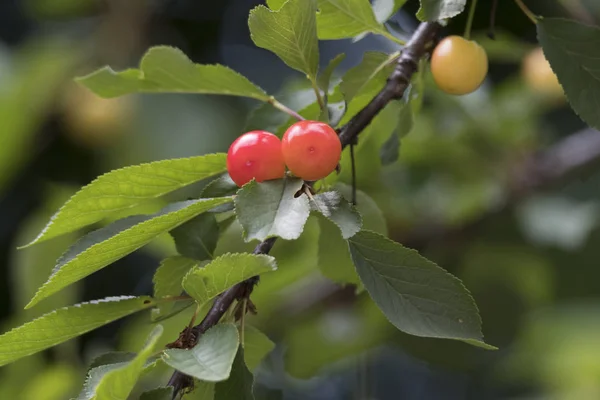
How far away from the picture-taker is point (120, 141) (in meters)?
2.23

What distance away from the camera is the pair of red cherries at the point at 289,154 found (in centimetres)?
70

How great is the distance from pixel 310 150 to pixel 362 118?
0.13 meters

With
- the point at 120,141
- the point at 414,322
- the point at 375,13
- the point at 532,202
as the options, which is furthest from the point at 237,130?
the point at 414,322

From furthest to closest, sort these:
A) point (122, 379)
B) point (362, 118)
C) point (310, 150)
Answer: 1. point (362, 118)
2. point (310, 150)
3. point (122, 379)

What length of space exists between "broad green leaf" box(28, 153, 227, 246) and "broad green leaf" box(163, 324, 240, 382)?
0.18m

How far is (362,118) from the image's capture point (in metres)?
0.81

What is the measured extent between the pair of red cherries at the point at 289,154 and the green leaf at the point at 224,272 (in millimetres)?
96

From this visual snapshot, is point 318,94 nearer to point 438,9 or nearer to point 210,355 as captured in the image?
point 438,9

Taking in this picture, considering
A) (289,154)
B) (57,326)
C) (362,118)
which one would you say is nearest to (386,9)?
(362,118)

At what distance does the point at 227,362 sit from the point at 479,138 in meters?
1.47

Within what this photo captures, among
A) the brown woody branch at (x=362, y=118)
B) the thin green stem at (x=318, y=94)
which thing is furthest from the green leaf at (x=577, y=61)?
the thin green stem at (x=318, y=94)

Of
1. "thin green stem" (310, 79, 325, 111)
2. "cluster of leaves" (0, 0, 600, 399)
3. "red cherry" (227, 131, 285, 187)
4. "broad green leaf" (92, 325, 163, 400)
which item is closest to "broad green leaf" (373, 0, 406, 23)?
"cluster of leaves" (0, 0, 600, 399)

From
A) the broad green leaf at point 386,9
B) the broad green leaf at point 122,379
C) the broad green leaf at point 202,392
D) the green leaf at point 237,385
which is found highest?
the broad green leaf at point 386,9

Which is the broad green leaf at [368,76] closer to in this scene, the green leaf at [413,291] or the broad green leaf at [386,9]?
the broad green leaf at [386,9]
